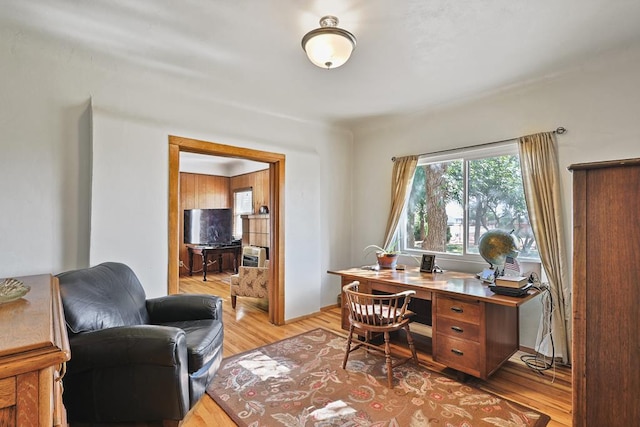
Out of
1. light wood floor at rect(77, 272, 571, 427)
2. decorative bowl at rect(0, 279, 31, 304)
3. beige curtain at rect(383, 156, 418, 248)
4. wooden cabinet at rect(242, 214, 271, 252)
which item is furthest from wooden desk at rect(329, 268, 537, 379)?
wooden cabinet at rect(242, 214, 271, 252)

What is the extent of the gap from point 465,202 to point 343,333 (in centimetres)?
199

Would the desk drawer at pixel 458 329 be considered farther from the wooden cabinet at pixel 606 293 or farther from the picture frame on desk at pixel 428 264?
the wooden cabinet at pixel 606 293

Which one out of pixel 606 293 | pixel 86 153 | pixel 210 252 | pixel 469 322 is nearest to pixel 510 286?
pixel 469 322

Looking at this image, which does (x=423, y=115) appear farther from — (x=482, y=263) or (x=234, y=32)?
(x=234, y=32)

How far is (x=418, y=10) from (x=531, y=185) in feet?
6.28

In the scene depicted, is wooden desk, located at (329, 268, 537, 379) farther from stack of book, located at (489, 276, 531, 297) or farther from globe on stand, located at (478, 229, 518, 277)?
globe on stand, located at (478, 229, 518, 277)

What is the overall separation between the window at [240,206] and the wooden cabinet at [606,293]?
6354 millimetres

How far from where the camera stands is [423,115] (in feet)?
12.3

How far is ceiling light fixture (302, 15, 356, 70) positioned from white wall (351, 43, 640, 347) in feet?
6.20

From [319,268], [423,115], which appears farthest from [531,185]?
[319,268]

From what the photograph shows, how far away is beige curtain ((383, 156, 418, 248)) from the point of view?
3822mm

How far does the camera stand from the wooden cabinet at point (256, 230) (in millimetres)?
6246

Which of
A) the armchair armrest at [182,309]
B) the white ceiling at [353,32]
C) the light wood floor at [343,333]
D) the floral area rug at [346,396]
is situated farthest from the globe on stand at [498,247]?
the armchair armrest at [182,309]

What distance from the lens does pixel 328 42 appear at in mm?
1989
